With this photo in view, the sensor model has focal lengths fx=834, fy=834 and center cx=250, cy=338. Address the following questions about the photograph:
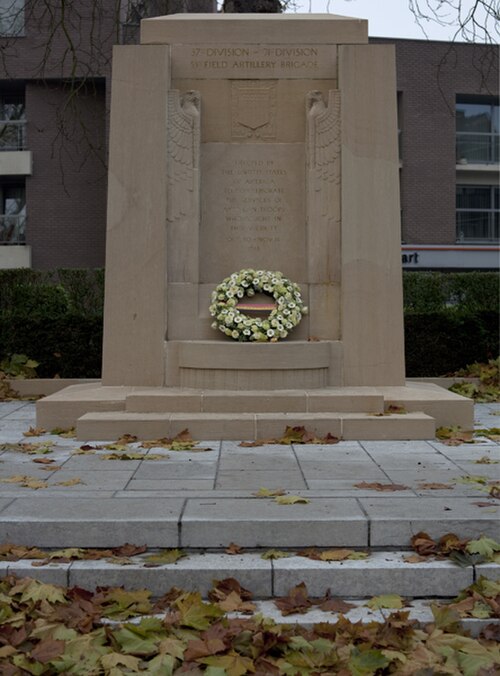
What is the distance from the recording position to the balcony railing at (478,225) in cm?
3092

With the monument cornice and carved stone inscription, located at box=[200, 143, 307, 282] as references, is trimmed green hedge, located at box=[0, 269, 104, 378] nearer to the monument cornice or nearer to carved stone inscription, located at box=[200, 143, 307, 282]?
carved stone inscription, located at box=[200, 143, 307, 282]

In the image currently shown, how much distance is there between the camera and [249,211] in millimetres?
10102

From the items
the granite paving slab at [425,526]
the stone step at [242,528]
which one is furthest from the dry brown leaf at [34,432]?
the granite paving slab at [425,526]

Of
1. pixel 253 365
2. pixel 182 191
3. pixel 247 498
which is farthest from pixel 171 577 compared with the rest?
pixel 182 191

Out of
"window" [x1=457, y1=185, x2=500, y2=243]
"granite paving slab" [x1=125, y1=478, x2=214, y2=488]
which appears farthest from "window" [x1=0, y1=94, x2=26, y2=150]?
"granite paving slab" [x1=125, y1=478, x2=214, y2=488]

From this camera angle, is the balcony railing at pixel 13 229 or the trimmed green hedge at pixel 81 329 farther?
the balcony railing at pixel 13 229

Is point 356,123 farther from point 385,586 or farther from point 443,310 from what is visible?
Answer: point 385,586

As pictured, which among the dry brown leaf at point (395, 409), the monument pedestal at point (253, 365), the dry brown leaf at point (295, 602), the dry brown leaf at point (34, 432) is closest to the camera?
the dry brown leaf at point (295, 602)

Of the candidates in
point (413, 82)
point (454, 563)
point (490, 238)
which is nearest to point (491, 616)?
point (454, 563)

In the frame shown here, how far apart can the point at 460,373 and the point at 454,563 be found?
8404mm

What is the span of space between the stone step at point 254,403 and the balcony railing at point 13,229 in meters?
20.5

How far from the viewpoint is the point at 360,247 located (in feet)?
32.2

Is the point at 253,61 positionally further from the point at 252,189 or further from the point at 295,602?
the point at 295,602

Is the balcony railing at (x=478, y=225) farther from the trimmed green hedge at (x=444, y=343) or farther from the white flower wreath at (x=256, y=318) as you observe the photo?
the white flower wreath at (x=256, y=318)
